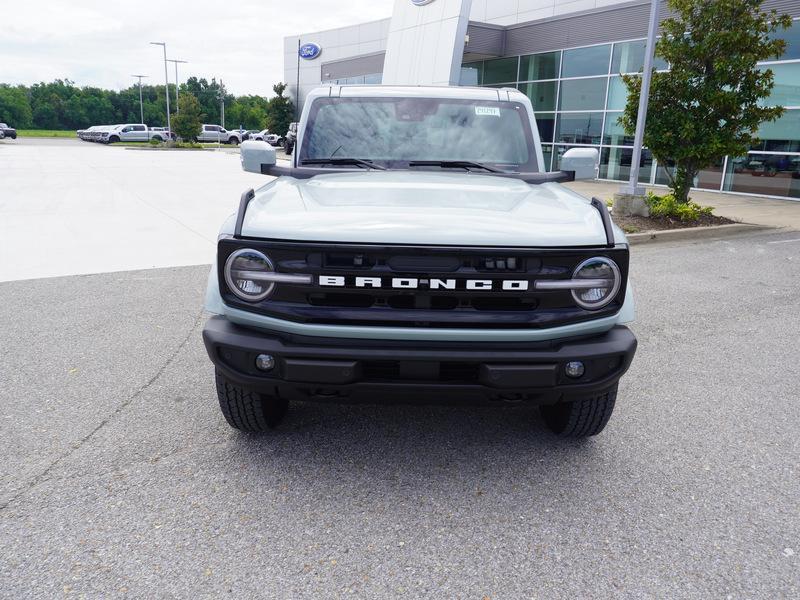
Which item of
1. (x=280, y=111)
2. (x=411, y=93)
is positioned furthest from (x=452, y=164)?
(x=280, y=111)

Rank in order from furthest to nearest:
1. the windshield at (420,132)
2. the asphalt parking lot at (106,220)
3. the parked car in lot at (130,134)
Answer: the parked car in lot at (130,134) → the asphalt parking lot at (106,220) → the windshield at (420,132)

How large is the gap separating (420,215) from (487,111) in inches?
73.3

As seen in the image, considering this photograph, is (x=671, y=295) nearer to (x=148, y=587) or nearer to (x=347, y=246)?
(x=347, y=246)

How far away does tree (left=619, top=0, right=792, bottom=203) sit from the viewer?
Result: 34.7 feet

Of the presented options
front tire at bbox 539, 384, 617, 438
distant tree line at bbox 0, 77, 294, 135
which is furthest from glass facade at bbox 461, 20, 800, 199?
distant tree line at bbox 0, 77, 294, 135

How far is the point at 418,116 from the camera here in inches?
163

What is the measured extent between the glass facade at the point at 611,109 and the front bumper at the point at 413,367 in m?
15.1

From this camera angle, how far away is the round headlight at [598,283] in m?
2.66

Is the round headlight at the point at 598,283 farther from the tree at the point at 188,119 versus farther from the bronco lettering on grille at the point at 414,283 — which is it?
the tree at the point at 188,119

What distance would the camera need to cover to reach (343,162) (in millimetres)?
Result: 3887

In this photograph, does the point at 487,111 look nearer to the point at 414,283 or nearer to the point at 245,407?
the point at 414,283

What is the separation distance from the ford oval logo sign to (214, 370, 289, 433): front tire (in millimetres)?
44413

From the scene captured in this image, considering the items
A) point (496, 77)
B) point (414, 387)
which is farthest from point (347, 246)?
point (496, 77)

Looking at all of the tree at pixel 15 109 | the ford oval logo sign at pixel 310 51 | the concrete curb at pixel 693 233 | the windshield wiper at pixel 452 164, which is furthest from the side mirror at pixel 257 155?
the tree at pixel 15 109
